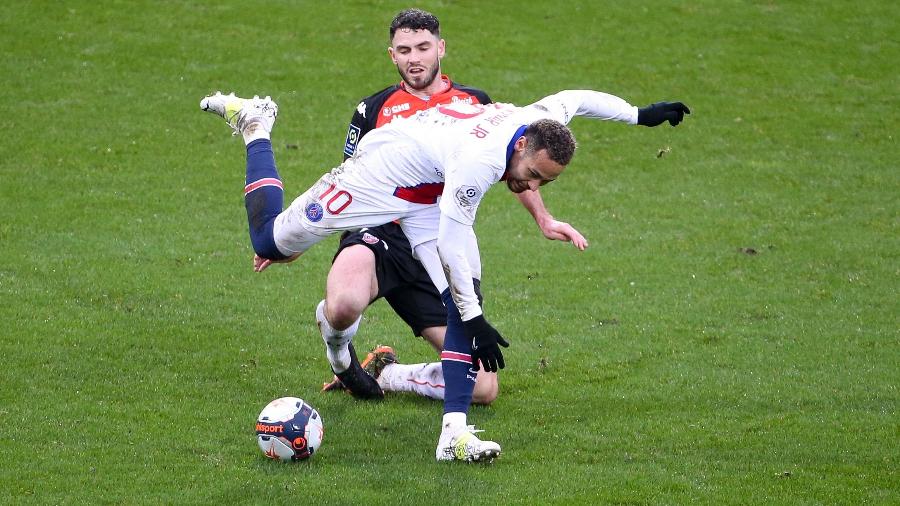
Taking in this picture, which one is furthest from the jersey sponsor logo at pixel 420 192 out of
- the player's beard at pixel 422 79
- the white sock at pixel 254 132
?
the white sock at pixel 254 132

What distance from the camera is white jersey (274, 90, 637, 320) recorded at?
7227 millimetres

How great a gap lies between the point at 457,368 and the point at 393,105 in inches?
86.4

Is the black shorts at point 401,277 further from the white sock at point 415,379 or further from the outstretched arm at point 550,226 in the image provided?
the outstretched arm at point 550,226

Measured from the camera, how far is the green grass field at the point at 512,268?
6.94 metres

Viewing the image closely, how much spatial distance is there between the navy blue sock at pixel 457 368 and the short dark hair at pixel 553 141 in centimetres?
116

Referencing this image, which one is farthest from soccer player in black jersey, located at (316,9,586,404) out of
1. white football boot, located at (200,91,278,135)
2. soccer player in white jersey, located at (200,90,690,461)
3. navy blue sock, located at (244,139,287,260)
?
white football boot, located at (200,91,278,135)

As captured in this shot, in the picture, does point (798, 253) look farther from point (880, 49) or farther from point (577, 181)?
point (880, 49)

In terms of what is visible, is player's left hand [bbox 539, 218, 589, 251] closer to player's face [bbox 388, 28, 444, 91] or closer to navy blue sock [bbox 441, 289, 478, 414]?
navy blue sock [bbox 441, 289, 478, 414]

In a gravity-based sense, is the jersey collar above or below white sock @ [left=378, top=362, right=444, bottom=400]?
above

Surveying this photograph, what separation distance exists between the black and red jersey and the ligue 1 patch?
0.88 m

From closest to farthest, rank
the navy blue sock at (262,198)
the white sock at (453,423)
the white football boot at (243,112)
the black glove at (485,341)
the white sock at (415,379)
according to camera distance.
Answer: the black glove at (485,341), the white sock at (453,423), the navy blue sock at (262,198), the white sock at (415,379), the white football boot at (243,112)

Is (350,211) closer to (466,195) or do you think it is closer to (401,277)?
(401,277)

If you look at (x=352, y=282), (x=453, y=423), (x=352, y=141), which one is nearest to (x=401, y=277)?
(x=352, y=282)

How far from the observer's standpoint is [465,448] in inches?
273
